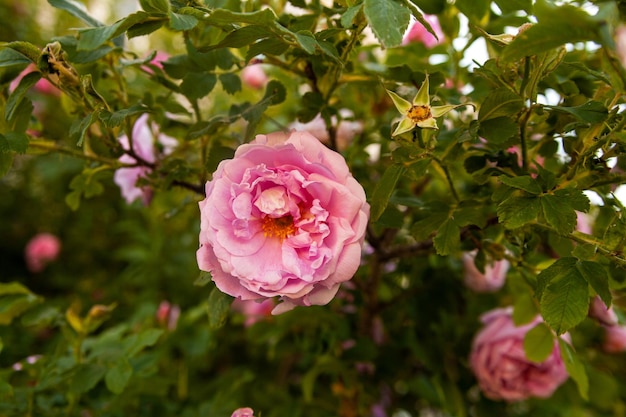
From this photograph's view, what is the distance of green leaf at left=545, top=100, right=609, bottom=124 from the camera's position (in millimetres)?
454

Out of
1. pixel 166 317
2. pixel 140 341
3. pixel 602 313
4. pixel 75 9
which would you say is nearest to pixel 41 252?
pixel 166 317

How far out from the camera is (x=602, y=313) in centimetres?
73

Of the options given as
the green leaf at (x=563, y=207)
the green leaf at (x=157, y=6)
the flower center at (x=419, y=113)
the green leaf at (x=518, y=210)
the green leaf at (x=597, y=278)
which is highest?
the green leaf at (x=157, y=6)

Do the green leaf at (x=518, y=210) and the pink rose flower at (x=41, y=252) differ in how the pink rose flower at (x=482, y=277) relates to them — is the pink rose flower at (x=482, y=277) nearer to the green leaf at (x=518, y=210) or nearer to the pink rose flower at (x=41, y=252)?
the green leaf at (x=518, y=210)

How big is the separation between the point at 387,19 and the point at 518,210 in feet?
0.59

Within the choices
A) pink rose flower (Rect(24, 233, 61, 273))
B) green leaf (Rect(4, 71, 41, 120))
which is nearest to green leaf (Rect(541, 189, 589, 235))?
green leaf (Rect(4, 71, 41, 120))

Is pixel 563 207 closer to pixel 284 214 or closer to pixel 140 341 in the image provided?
pixel 284 214

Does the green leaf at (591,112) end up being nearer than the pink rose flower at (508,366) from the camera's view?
Yes

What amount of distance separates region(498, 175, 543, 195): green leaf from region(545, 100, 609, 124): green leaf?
0.20ft

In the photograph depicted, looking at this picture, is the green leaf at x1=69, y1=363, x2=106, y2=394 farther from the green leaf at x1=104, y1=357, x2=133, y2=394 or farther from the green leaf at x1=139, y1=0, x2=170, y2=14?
the green leaf at x1=139, y1=0, x2=170, y2=14

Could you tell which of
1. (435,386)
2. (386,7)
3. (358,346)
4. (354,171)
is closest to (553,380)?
(435,386)

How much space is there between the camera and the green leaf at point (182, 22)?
418 mm

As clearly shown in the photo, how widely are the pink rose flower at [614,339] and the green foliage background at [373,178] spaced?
0.7 inches

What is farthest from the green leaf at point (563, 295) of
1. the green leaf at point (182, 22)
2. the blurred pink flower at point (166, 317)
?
the blurred pink flower at point (166, 317)
